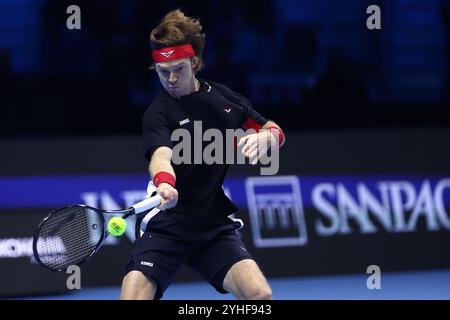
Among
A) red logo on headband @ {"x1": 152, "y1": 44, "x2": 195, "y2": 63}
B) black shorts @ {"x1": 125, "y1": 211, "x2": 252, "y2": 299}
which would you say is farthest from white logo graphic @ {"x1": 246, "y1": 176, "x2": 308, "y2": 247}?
red logo on headband @ {"x1": 152, "y1": 44, "x2": 195, "y2": 63}

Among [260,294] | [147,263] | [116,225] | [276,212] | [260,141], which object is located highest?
[260,141]

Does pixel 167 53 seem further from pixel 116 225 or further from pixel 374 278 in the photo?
pixel 374 278

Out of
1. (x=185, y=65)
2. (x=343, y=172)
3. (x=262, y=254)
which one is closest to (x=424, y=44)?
(x=343, y=172)

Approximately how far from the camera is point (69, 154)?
36.4ft

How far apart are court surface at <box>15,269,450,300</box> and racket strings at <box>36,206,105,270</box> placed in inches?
138

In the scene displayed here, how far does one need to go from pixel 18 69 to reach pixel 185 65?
5.85 m

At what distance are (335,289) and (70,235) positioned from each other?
4.59m

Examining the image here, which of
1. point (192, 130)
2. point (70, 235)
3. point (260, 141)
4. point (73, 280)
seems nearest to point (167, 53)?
point (192, 130)

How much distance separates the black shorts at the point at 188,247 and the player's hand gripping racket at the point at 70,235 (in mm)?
319

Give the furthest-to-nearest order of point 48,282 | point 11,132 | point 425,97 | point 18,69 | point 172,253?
point 425,97 → point 18,69 → point 11,132 → point 48,282 → point 172,253

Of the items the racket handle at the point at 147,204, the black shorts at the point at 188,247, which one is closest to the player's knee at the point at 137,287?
the black shorts at the point at 188,247

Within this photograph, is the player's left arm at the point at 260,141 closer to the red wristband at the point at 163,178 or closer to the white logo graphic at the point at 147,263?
the red wristband at the point at 163,178

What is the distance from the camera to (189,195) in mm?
7148

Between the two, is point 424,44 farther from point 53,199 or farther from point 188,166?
point 188,166
